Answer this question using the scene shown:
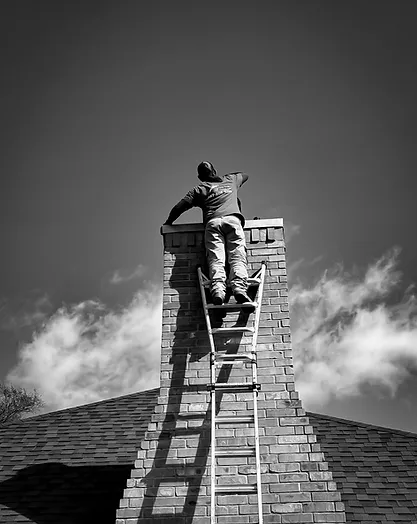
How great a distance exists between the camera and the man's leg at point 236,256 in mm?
5516

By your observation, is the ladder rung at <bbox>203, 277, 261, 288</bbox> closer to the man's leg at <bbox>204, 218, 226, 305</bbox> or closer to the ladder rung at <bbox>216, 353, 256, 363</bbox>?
the man's leg at <bbox>204, 218, 226, 305</bbox>

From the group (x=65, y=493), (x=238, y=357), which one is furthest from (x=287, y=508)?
(x=65, y=493)

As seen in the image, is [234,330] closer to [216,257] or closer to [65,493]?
[216,257]

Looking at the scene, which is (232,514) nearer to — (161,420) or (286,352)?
(161,420)

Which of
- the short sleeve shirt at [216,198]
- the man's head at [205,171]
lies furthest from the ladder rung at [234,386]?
the man's head at [205,171]

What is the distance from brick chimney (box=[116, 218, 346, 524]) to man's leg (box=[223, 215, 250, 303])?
0.83ft

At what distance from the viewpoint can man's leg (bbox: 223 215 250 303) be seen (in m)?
5.52

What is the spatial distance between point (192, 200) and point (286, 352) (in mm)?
2069

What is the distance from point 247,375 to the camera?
5301mm

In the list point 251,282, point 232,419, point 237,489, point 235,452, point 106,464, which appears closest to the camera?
point 237,489

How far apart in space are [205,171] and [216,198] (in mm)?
450

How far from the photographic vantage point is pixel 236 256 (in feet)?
18.9

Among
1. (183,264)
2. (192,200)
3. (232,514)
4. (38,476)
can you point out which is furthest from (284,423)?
(38,476)

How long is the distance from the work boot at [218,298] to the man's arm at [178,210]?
1.28 m
